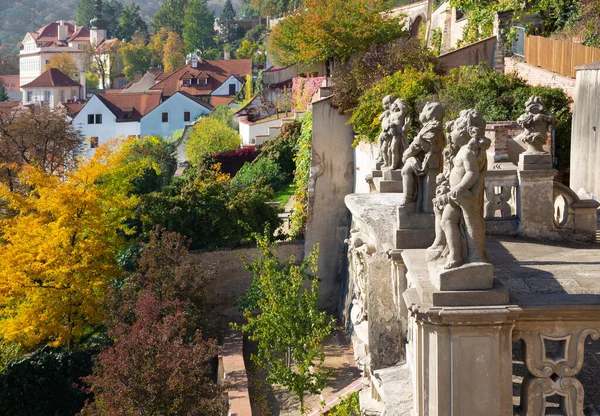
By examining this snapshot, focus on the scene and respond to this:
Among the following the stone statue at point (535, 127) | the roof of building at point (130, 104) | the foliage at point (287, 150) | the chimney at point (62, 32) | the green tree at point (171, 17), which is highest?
the chimney at point (62, 32)

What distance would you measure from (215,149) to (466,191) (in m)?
37.7

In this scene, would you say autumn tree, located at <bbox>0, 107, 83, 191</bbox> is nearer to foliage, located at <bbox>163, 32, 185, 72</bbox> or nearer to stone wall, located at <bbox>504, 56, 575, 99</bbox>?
stone wall, located at <bbox>504, 56, 575, 99</bbox>

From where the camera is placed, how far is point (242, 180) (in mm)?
35844

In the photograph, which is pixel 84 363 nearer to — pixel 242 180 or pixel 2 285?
pixel 2 285

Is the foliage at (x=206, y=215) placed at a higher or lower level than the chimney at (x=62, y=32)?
lower

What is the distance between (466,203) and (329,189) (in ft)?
50.6

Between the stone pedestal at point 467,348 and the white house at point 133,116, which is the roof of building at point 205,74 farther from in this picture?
the stone pedestal at point 467,348

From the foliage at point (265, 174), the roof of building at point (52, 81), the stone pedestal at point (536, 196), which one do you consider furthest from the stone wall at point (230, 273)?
the roof of building at point (52, 81)

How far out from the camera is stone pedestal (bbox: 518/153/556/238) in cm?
1241

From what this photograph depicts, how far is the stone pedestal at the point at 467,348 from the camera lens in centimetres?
816

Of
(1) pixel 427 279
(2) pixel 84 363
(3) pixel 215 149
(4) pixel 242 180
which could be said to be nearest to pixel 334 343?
(2) pixel 84 363

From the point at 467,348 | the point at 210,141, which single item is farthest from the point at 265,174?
the point at 467,348

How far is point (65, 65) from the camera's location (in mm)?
130875

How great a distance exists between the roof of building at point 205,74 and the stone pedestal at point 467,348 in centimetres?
7142
